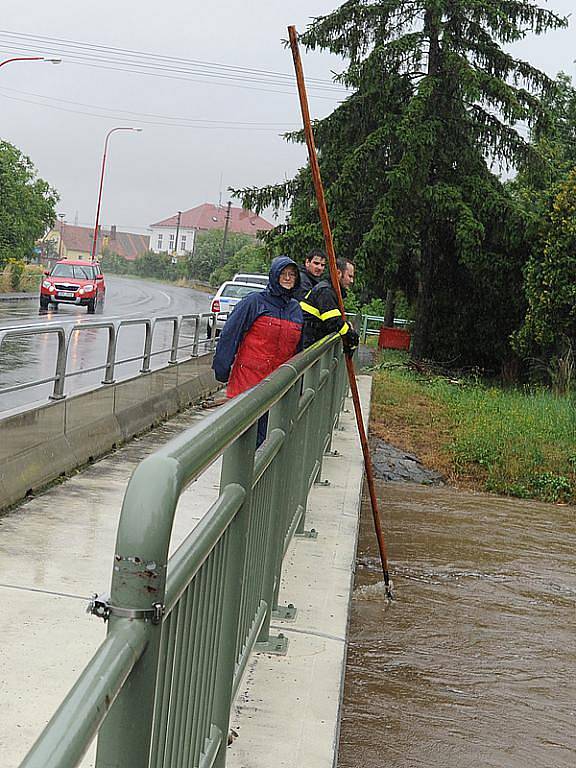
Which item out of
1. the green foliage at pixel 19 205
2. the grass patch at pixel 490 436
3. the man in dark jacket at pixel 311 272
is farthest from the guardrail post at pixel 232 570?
the green foliage at pixel 19 205

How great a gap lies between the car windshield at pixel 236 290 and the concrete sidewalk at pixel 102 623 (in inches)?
803

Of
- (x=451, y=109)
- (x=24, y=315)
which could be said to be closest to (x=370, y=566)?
(x=451, y=109)

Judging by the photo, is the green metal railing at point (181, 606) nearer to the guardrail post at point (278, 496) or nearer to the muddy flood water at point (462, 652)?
the guardrail post at point (278, 496)

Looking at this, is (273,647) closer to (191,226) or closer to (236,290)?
(236,290)

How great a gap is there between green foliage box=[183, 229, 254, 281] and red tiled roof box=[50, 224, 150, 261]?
4058 cm

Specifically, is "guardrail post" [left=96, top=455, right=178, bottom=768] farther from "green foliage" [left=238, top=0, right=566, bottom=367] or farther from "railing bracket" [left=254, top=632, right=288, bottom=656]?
"green foliage" [left=238, top=0, right=566, bottom=367]

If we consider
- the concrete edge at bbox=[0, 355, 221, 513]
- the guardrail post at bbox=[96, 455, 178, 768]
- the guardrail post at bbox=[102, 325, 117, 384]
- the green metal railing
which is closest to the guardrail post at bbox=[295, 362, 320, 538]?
the green metal railing

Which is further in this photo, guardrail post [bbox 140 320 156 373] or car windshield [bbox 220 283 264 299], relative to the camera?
car windshield [bbox 220 283 264 299]

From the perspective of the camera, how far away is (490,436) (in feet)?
52.2

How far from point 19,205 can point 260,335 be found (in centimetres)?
4913

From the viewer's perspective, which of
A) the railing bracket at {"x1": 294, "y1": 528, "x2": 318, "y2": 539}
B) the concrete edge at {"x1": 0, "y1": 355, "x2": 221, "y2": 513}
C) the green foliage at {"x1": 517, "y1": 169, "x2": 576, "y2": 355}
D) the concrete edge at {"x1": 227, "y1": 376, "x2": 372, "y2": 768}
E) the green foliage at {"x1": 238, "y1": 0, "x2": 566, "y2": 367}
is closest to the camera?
the concrete edge at {"x1": 227, "y1": 376, "x2": 372, "y2": 768}

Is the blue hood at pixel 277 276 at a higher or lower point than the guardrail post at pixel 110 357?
higher

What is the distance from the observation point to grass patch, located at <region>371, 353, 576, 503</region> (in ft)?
48.3

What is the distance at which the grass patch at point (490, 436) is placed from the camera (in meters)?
14.7
